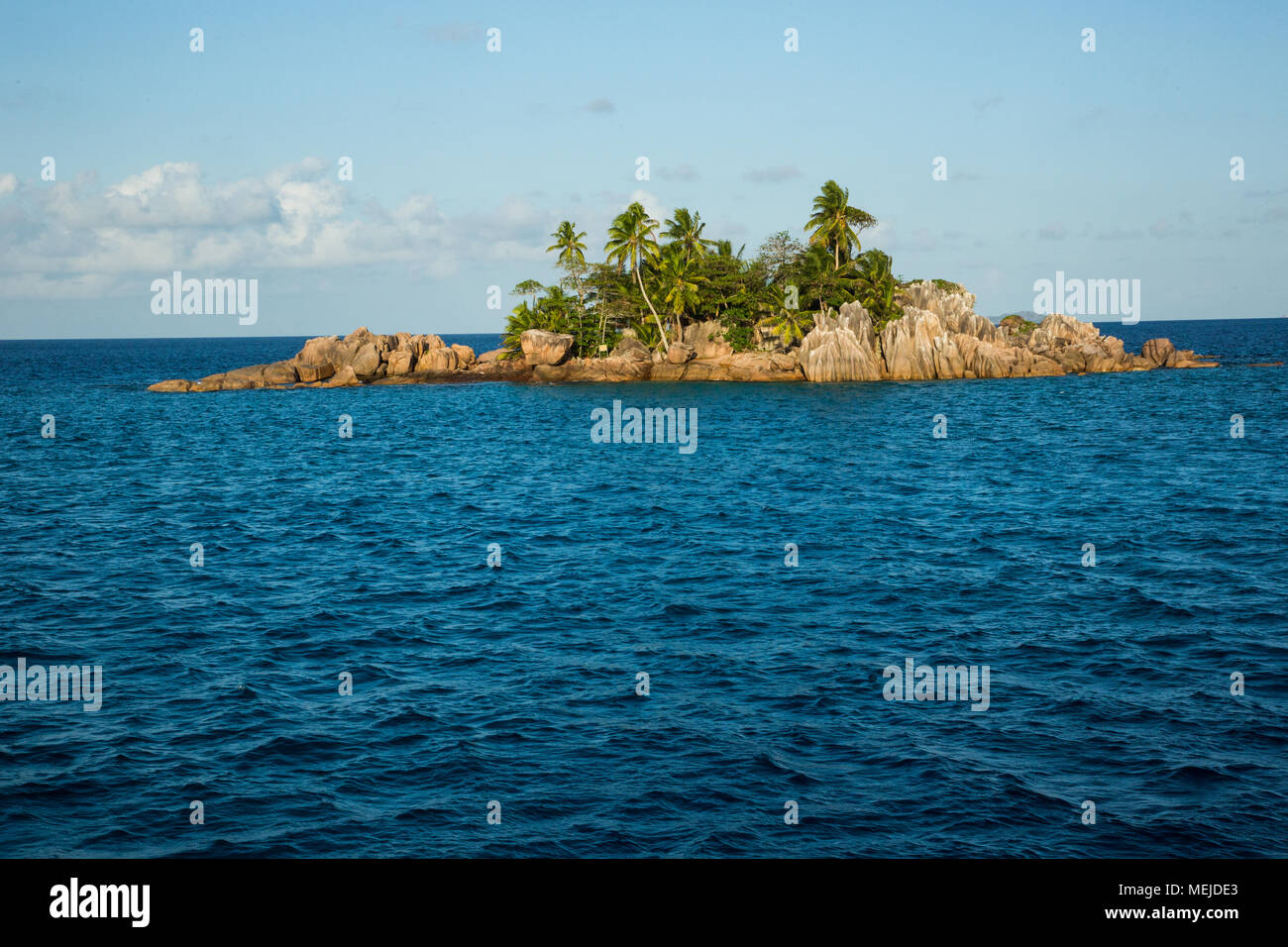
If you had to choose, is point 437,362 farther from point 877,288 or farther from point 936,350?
point 936,350

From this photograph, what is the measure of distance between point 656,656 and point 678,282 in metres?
79.9

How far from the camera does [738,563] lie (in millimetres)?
33781

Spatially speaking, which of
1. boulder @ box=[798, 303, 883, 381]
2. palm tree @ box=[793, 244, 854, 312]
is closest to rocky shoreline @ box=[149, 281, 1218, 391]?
boulder @ box=[798, 303, 883, 381]

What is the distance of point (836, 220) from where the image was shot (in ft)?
339

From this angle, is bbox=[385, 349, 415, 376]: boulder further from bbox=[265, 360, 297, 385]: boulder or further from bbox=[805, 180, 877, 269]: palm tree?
bbox=[805, 180, 877, 269]: palm tree

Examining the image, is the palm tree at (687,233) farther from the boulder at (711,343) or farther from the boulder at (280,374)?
Answer: the boulder at (280,374)

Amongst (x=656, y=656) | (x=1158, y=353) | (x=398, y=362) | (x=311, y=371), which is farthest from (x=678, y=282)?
(x=656, y=656)

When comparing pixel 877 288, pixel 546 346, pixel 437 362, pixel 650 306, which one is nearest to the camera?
pixel 877 288

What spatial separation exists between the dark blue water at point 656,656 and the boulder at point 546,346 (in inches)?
2145

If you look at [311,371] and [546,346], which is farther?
[311,371]

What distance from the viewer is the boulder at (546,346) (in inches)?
4277

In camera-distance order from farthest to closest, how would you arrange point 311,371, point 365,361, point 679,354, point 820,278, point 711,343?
point 365,361, point 311,371, point 711,343, point 679,354, point 820,278

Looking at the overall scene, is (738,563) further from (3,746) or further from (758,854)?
(3,746)

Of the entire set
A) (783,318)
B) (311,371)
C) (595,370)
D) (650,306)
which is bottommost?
(595,370)
